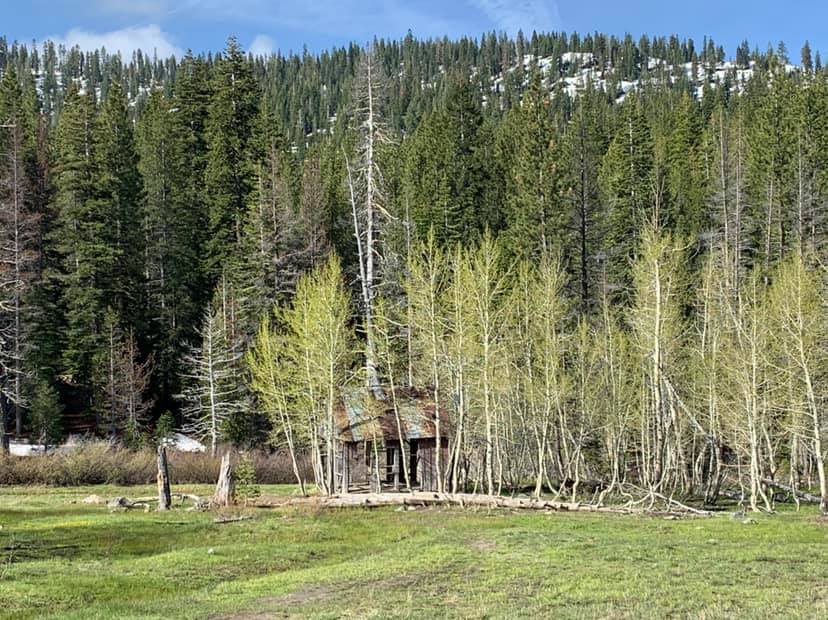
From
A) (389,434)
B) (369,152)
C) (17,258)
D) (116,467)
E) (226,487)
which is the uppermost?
(369,152)

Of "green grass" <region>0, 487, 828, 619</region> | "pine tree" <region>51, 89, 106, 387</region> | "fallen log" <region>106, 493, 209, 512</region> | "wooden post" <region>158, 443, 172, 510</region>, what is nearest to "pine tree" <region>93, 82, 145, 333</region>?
"pine tree" <region>51, 89, 106, 387</region>

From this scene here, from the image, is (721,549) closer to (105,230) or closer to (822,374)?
(822,374)

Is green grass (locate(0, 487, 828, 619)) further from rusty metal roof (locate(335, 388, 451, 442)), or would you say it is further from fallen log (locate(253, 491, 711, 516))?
rusty metal roof (locate(335, 388, 451, 442))

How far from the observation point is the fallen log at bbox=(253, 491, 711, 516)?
27.0 metres

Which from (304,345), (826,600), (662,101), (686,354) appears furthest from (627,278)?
(662,101)

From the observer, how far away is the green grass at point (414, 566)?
39.6 ft

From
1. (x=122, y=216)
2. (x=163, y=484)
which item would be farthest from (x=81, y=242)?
(x=163, y=484)

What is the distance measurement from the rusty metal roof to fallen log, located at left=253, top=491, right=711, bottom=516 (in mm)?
4319

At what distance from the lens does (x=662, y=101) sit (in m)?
122

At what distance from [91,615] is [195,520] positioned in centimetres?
1292

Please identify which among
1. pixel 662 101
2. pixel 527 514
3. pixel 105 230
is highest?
pixel 662 101

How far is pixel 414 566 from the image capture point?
1595cm

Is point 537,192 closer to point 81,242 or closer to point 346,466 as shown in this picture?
point 346,466

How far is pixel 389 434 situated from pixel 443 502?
6.57 metres
